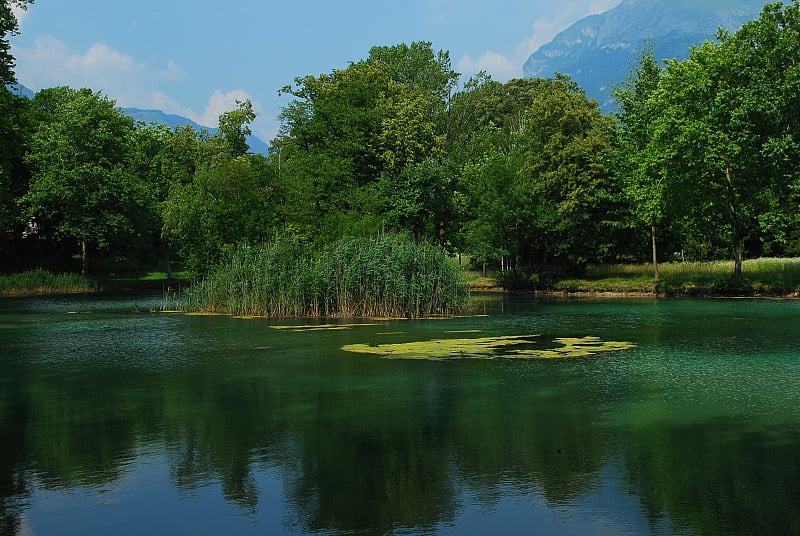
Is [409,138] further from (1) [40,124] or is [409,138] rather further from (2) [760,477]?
(2) [760,477]

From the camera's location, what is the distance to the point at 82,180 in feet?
169

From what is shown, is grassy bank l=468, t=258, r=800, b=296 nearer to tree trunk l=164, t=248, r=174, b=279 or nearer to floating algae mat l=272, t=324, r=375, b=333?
floating algae mat l=272, t=324, r=375, b=333

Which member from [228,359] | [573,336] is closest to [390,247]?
[573,336]

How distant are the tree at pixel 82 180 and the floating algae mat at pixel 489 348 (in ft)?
120

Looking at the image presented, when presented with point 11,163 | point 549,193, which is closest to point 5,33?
point 11,163

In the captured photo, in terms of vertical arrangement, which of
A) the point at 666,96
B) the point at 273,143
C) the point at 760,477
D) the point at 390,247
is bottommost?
the point at 760,477

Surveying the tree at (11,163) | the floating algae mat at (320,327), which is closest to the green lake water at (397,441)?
the floating algae mat at (320,327)

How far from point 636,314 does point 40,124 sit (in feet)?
135

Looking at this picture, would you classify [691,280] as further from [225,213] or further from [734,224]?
[225,213]

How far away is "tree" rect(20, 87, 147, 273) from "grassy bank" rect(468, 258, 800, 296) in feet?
77.1

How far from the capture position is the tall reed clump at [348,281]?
28.0 metres

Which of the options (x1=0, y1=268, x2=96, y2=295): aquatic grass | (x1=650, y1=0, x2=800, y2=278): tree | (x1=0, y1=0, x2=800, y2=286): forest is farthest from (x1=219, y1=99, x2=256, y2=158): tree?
(x1=650, y1=0, x2=800, y2=278): tree

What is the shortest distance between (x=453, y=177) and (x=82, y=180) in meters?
23.4

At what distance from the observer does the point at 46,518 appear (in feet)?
25.1
